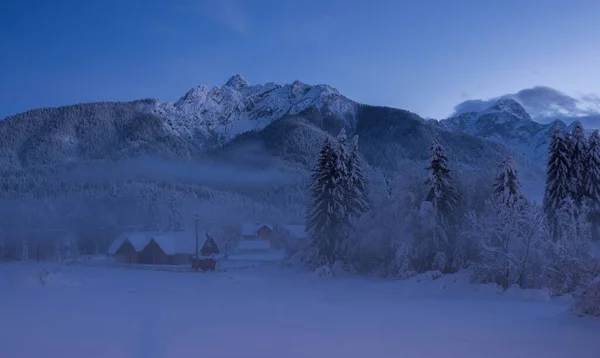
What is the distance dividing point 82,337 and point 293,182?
165m

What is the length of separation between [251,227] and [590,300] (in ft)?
307

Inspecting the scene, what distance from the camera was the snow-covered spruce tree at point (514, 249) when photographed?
3058cm

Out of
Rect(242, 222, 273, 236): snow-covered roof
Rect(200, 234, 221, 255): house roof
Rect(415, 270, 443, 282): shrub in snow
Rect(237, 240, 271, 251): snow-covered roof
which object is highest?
Rect(242, 222, 273, 236): snow-covered roof

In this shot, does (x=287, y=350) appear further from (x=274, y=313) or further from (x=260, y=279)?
(x=260, y=279)

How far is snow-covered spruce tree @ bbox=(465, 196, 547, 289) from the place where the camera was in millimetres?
30578

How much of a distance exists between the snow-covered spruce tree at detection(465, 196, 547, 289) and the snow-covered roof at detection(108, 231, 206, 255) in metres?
46.8

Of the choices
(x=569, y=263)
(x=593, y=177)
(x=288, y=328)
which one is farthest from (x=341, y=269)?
(x=288, y=328)

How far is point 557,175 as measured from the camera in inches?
1732

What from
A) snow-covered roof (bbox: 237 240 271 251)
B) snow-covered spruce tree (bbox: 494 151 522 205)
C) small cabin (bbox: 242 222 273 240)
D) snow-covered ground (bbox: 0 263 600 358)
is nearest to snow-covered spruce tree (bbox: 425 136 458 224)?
snow-covered spruce tree (bbox: 494 151 522 205)

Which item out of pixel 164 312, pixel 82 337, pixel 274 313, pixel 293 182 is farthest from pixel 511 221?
pixel 293 182

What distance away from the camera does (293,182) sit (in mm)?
180250

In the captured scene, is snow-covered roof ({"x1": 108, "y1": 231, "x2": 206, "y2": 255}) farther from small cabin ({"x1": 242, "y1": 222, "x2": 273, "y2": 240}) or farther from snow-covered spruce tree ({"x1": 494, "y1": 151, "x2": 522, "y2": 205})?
snow-covered spruce tree ({"x1": 494, "y1": 151, "x2": 522, "y2": 205})

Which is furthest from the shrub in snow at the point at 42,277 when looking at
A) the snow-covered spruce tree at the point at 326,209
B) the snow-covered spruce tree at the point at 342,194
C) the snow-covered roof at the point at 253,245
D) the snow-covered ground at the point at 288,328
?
the snow-covered roof at the point at 253,245

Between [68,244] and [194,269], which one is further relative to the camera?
[68,244]
